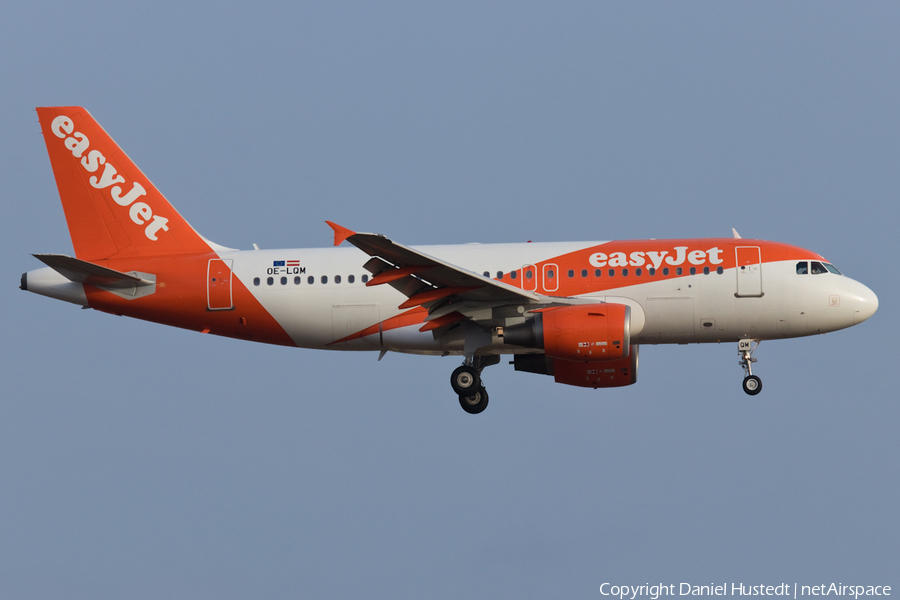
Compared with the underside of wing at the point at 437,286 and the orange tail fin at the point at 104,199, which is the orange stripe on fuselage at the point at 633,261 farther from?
the orange tail fin at the point at 104,199

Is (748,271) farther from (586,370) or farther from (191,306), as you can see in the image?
(191,306)

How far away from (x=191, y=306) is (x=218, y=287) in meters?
0.98

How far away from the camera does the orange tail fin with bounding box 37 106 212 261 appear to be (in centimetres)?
3234

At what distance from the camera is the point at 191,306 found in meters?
31.1

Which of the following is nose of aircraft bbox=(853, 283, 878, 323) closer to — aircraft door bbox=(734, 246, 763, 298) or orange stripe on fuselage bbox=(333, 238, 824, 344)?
orange stripe on fuselage bbox=(333, 238, 824, 344)

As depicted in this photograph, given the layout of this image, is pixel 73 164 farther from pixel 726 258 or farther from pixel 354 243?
pixel 726 258

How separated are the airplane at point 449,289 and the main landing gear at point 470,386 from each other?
0.14 ft

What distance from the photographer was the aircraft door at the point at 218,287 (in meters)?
31.1

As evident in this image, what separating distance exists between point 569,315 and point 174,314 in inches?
468

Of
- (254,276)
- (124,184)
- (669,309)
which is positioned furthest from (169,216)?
(669,309)

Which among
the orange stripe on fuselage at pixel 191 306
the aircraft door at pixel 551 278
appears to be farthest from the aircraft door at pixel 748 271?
the orange stripe on fuselage at pixel 191 306

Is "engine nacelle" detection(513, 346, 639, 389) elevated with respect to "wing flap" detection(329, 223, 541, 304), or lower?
lower

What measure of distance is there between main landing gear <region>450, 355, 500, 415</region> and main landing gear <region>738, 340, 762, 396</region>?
7.54 meters

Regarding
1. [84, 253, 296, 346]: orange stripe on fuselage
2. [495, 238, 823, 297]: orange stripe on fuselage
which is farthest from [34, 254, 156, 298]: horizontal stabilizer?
[495, 238, 823, 297]: orange stripe on fuselage
